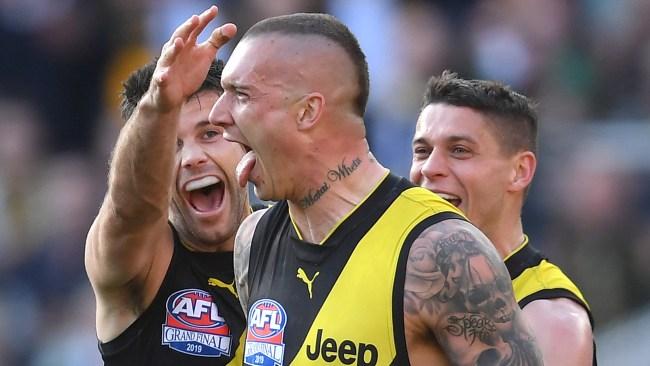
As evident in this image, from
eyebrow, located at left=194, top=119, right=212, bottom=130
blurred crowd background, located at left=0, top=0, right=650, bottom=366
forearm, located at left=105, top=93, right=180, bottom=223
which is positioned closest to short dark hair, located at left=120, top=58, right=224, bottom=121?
eyebrow, located at left=194, top=119, right=212, bottom=130

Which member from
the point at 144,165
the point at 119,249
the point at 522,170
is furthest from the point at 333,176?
the point at 522,170

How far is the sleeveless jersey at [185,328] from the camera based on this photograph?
17.9 ft

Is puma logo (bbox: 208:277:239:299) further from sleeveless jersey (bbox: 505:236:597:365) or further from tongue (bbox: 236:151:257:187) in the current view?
sleeveless jersey (bbox: 505:236:597:365)

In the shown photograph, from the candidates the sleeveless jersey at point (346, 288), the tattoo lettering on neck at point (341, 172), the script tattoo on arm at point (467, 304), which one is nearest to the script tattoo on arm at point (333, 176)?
the tattoo lettering on neck at point (341, 172)

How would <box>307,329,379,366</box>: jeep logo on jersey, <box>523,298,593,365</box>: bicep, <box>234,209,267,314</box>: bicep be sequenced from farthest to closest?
<box>523,298,593,365</box>: bicep < <box>234,209,267,314</box>: bicep < <box>307,329,379,366</box>: jeep logo on jersey

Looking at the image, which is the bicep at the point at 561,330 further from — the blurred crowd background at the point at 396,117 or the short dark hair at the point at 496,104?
the blurred crowd background at the point at 396,117

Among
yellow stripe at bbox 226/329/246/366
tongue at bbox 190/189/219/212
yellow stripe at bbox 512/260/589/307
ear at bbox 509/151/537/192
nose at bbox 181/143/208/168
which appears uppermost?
ear at bbox 509/151/537/192

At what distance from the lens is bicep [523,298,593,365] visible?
17.4 feet

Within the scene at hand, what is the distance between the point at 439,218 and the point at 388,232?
0.18 metres

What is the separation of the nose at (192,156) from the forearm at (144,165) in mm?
469

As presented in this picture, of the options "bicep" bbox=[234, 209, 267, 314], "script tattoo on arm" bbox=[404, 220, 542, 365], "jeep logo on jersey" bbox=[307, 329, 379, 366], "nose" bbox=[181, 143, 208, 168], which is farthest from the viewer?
"nose" bbox=[181, 143, 208, 168]

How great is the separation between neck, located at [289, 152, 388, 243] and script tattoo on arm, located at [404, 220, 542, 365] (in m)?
0.42

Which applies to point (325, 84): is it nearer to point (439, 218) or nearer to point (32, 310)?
point (439, 218)

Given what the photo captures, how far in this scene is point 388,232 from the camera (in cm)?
465
